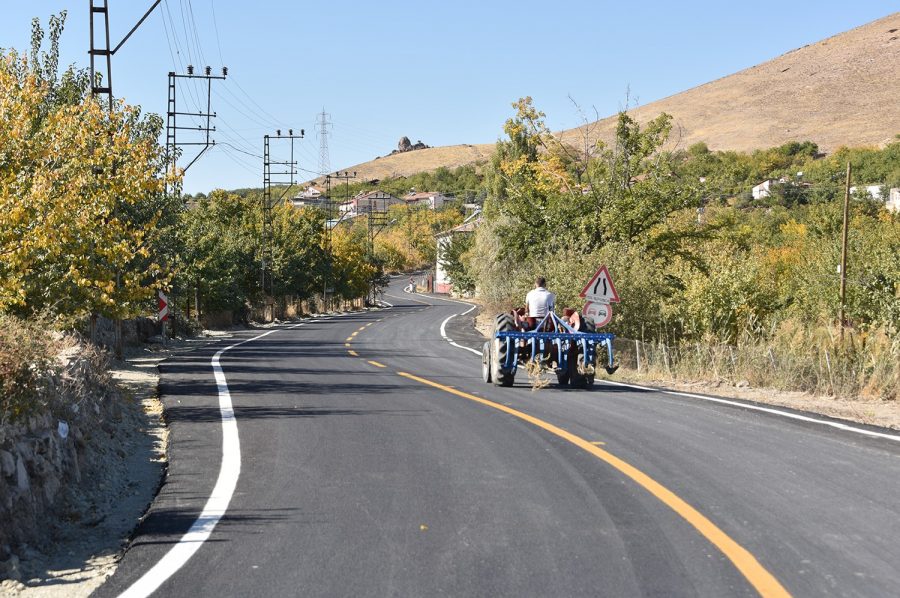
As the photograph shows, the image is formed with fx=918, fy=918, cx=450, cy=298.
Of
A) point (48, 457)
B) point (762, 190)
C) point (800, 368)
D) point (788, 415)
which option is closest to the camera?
point (48, 457)

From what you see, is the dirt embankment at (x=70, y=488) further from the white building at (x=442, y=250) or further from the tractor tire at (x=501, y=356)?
the white building at (x=442, y=250)

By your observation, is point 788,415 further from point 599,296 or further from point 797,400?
point 599,296

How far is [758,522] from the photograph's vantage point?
621 cm

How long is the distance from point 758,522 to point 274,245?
187 ft

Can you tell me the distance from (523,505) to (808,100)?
6699 inches

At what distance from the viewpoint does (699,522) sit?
20.4ft

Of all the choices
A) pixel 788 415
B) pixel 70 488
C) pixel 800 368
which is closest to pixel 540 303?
pixel 800 368

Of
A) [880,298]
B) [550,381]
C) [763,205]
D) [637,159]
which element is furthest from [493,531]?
[763,205]

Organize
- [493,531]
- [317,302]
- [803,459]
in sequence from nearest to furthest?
[493,531] < [803,459] < [317,302]

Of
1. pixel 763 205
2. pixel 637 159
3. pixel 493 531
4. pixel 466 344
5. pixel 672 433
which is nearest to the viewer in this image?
pixel 493 531

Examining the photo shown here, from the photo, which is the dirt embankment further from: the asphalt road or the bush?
the asphalt road

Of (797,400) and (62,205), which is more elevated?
(62,205)

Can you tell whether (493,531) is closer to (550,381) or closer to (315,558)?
(315,558)

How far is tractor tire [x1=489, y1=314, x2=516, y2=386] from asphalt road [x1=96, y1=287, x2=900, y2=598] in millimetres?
2890
